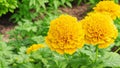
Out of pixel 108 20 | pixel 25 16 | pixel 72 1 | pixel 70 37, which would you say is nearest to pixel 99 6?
pixel 108 20

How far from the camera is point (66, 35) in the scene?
81.9 inches

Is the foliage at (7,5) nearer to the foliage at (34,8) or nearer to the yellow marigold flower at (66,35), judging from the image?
the foliage at (34,8)

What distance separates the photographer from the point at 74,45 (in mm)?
2113

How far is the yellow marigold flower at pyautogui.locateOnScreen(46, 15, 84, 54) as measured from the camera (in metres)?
2.09

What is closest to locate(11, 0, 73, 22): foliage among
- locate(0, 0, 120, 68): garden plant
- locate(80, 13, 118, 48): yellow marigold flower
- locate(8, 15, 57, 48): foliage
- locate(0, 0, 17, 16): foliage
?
locate(0, 0, 17, 16): foliage

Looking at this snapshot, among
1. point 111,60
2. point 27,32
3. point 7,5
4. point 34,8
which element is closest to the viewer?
point 111,60

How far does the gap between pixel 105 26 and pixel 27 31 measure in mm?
1300

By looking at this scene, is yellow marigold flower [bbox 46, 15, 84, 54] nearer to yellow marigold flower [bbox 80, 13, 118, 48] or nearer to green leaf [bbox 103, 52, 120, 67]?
yellow marigold flower [bbox 80, 13, 118, 48]

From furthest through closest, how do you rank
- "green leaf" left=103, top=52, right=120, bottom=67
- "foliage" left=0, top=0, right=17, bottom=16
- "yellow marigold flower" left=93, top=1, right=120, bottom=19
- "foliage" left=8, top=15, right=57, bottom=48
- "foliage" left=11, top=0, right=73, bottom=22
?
"foliage" left=11, top=0, right=73, bottom=22 < "foliage" left=0, top=0, right=17, bottom=16 < "foliage" left=8, top=15, right=57, bottom=48 < "yellow marigold flower" left=93, top=1, right=120, bottom=19 < "green leaf" left=103, top=52, right=120, bottom=67

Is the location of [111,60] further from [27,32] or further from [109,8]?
[27,32]

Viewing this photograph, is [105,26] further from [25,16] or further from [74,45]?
[25,16]

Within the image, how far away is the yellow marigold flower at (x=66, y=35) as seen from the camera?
209 cm

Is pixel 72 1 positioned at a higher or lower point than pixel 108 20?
lower

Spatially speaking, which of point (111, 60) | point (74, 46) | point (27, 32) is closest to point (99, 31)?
point (74, 46)
